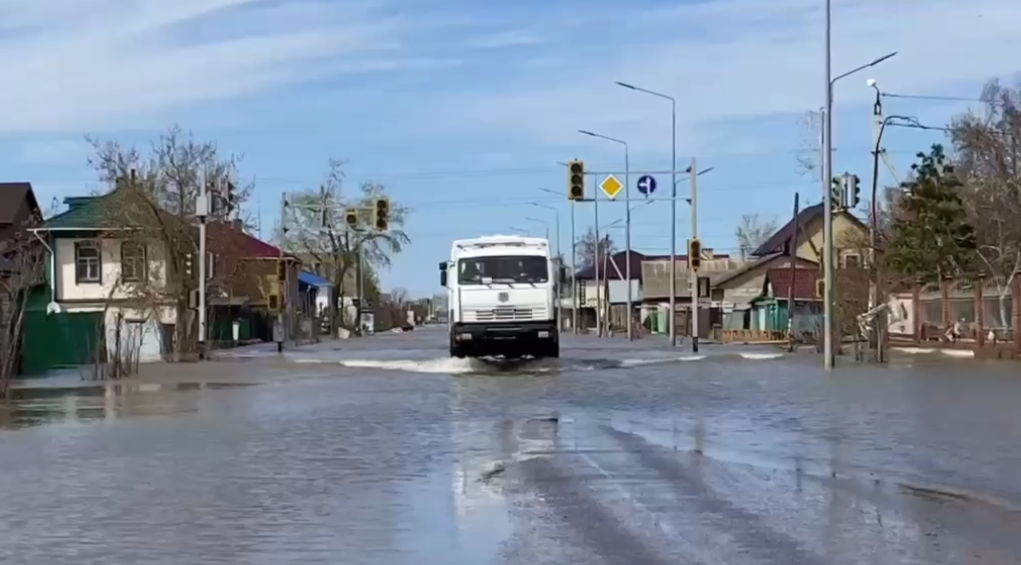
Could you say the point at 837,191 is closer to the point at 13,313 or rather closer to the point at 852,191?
the point at 852,191

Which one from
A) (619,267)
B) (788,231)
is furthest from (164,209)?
(619,267)

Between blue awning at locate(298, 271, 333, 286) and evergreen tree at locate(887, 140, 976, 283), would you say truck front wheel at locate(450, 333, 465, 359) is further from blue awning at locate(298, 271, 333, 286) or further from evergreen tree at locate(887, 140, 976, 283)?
blue awning at locate(298, 271, 333, 286)

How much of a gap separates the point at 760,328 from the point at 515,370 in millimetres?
55336

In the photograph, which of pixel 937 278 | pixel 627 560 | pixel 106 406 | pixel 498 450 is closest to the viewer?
pixel 627 560

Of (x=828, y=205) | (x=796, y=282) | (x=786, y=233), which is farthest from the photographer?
(x=786, y=233)

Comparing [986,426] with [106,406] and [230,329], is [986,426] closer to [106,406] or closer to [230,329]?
[106,406]

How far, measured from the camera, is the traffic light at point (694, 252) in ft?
165

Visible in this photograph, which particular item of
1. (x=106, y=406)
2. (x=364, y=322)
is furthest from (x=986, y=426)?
(x=364, y=322)

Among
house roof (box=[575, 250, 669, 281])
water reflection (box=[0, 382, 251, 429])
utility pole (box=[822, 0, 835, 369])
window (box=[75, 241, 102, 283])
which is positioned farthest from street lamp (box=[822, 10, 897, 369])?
house roof (box=[575, 250, 669, 281])

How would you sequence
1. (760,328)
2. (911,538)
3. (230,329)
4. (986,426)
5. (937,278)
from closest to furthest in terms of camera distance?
(911,538), (986,426), (937,278), (230,329), (760,328)

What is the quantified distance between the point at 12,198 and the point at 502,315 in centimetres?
5400

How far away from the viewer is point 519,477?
1325 cm

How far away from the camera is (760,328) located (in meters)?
87.1

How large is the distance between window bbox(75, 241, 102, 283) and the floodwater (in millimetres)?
43363
